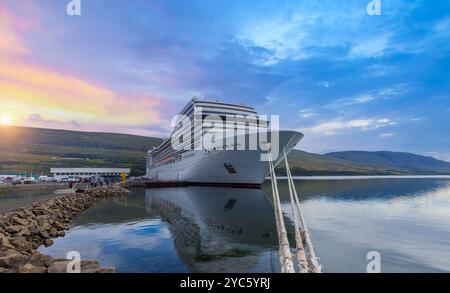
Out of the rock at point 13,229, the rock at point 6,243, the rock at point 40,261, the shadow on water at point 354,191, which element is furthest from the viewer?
the shadow on water at point 354,191

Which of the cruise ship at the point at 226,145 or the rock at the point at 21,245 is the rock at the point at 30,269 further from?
the cruise ship at the point at 226,145

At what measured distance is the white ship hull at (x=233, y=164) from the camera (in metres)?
40.2

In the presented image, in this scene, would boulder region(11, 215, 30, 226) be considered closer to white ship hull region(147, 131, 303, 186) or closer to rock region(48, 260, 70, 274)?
rock region(48, 260, 70, 274)

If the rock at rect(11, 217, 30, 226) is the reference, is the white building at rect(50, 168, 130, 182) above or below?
above

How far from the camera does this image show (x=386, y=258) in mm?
12961

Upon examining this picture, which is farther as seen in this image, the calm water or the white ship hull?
the white ship hull

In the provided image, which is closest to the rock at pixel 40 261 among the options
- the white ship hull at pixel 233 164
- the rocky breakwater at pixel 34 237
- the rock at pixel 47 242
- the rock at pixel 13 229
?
the rocky breakwater at pixel 34 237

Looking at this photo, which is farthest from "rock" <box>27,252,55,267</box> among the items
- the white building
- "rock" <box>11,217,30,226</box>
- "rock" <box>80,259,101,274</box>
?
the white building

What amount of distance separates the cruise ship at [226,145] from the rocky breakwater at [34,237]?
20986mm

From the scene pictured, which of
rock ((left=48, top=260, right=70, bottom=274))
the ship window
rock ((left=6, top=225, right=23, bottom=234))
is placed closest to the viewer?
rock ((left=48, top=260, right=70, bottom=274))

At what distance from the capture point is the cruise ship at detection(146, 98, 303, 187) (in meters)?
39.2
